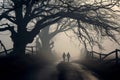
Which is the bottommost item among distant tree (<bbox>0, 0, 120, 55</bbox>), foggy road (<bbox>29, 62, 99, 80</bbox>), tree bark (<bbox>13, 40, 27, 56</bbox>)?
foggy road (<bbox>29, 62, 99, 80</bbox>)

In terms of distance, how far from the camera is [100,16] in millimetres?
28031

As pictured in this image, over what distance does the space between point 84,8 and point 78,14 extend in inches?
36.9

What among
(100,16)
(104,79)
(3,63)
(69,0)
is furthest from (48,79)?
(100,16)

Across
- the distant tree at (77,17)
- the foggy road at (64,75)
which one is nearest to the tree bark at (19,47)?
the distant tree at (77,17)

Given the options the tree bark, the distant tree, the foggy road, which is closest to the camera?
the foggy road

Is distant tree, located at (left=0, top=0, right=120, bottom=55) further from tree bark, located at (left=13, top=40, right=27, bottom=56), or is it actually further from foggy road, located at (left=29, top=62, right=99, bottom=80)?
foggy road, located at (left=29, top=62, right=99, bottom=80)

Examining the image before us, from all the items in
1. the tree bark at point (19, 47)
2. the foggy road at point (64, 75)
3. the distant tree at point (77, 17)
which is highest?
the distant tree at point (77, 17)

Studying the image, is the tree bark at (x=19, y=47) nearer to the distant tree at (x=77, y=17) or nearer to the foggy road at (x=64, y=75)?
the distant tree at (x=77, y=17)

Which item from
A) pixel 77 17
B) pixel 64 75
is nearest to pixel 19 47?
pixel 77 17

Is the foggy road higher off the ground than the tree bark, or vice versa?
the tree bark

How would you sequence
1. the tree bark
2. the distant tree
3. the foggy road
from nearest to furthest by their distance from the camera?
the foggy road, the distant tree, the tree bark

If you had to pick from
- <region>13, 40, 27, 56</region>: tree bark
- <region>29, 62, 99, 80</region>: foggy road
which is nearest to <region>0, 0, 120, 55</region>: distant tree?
<region>13, 40, 27, 56</region>: tree bark

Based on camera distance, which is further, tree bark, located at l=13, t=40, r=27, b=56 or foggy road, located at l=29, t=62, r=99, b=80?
tree bark, located at l=13, t=40, r=27, b=56

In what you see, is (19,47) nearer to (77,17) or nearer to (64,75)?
(77,17)
